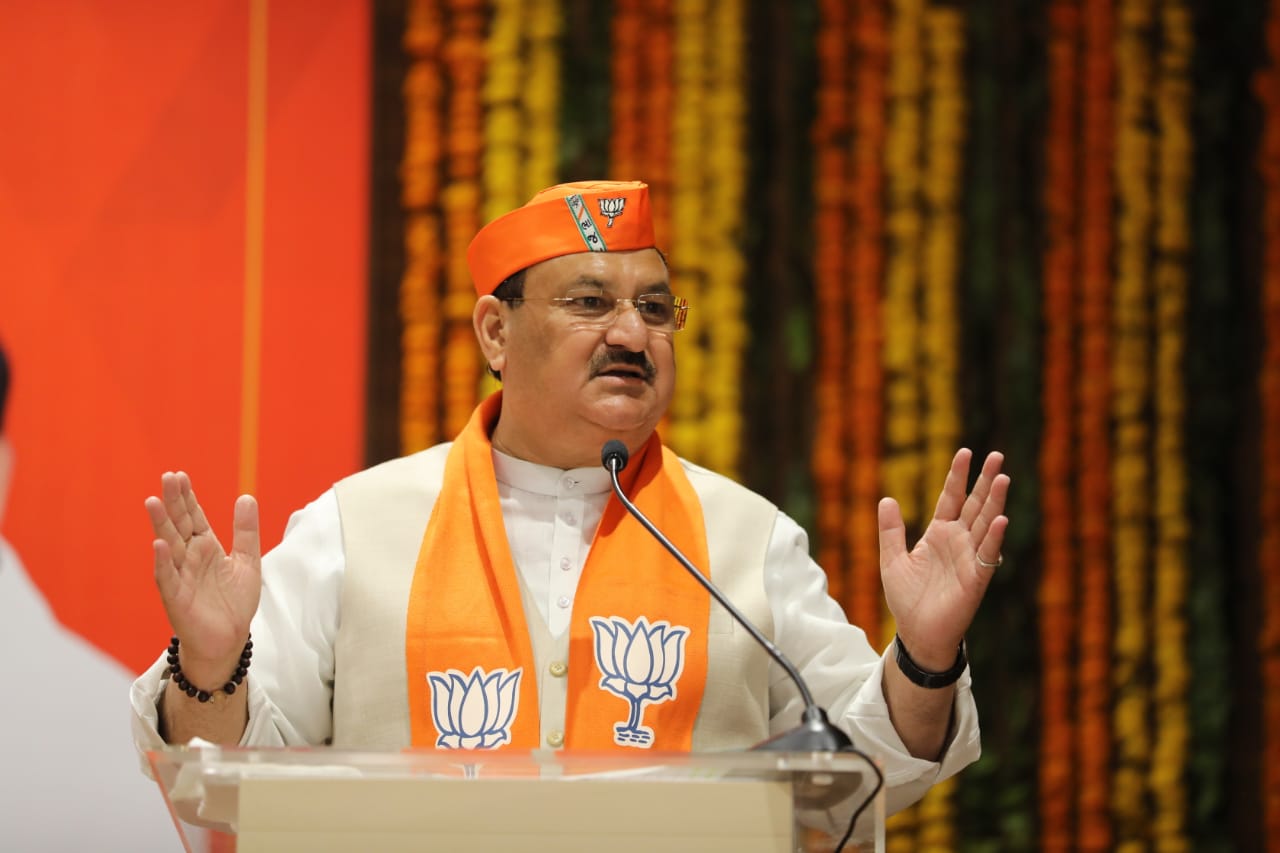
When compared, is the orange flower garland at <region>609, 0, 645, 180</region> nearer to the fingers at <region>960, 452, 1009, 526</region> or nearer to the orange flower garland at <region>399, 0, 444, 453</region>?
the orange flower garland at <region>399, 0, 444, 453</region>

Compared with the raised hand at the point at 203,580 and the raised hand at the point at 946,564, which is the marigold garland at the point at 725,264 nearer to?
the raised hand at the point at 946,564

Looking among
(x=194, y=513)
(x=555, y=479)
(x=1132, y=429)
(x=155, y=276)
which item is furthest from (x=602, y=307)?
(x=1132, y=429)

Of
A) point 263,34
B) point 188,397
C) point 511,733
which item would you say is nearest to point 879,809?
point 511,733

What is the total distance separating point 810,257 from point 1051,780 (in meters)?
1.37

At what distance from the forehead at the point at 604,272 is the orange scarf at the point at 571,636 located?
30 centimetres

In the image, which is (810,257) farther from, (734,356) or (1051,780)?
(1051,780)

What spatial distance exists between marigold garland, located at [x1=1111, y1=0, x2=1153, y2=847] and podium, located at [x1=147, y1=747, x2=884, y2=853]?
234 cm

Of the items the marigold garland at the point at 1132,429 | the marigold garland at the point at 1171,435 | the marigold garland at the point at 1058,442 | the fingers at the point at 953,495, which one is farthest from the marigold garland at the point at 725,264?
the fingers at the point at 953,495

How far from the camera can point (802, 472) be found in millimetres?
3584

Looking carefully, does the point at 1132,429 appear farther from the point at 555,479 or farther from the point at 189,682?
the point at 189,682

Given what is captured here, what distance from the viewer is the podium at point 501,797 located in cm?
140

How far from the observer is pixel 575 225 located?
2.40 m

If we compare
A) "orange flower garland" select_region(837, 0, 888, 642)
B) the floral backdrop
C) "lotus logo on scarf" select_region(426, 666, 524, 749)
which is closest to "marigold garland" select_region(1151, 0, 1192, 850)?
the floral backdrop

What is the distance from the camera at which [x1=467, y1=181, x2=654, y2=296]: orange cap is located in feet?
7.85
